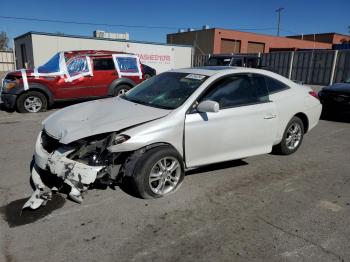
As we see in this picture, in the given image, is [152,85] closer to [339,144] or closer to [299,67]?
[339,144]

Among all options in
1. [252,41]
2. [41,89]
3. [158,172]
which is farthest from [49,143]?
[252,41]

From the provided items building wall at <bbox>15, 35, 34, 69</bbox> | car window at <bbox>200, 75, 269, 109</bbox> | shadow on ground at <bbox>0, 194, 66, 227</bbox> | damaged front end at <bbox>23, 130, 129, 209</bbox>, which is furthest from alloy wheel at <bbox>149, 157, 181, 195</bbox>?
building wall at <bbox>15, 35, 34, 69</bbox>

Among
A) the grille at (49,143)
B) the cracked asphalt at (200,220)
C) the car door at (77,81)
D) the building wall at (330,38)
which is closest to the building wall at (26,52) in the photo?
the car door at (77,81)

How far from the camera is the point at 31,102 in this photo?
30.3ft

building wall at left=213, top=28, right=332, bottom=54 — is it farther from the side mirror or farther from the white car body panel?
the side mirror

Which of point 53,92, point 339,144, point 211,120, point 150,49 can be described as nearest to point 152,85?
point 211,120

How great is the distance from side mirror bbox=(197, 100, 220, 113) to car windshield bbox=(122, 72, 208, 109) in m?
0.25

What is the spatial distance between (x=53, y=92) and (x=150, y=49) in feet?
42.0

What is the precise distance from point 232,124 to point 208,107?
0.57m

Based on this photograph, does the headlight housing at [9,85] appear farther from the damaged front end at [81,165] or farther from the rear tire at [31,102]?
the damaged front end at [81,165]

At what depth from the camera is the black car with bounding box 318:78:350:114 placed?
29.2ft

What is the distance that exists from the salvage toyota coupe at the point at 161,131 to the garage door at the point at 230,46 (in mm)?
39425

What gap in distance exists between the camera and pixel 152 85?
5082 millimetres

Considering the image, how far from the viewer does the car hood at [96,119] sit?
12.1ft
